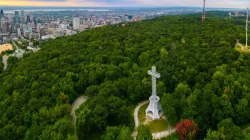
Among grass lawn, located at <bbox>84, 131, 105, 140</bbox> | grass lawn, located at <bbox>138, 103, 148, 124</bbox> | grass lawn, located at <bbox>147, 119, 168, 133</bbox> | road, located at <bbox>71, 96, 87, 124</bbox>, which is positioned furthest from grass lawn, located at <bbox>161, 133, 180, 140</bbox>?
road, located at <bbox>71, 96, 87, 124</bbox>

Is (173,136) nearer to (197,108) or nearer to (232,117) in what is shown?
(197,108)

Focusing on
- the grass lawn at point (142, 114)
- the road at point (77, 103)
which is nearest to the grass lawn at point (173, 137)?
the grass lawn at point (142, 114)

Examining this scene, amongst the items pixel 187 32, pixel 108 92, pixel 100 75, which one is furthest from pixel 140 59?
pixel 187 32

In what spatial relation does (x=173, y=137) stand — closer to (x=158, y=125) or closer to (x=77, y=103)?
(x=158, y=125)

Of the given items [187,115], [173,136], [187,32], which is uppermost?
[187,32]

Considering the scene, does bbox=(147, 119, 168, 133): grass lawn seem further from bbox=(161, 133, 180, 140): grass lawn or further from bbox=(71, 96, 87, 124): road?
bbox=(71, 96, 87, 124): road

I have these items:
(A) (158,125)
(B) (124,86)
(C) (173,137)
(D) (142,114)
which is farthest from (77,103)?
(C) (173,137)
